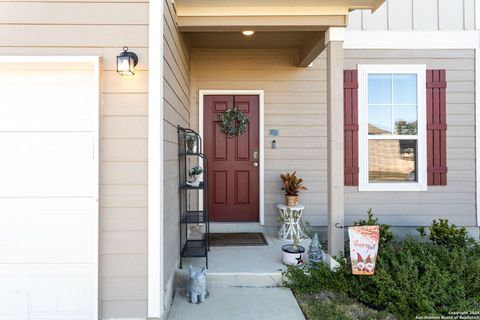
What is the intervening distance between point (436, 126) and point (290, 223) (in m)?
2.33

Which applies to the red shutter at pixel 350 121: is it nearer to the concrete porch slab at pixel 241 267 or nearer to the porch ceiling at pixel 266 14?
the porch ceiling at pixel 266 14

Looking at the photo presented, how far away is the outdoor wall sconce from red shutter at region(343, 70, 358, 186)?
2.80 metres

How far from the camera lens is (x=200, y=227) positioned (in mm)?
3748

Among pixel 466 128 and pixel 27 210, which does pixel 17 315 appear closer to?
pixel 27 210

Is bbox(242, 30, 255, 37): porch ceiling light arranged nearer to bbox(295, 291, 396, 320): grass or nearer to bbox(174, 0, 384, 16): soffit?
bbox(174, 0, 384, 16): soffit

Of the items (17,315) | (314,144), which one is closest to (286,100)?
(314,144)

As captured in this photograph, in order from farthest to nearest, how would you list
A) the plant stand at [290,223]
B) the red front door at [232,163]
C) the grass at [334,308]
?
the red front door at [232,163] < the plant stand at [290,223] < the grass at [334,308]

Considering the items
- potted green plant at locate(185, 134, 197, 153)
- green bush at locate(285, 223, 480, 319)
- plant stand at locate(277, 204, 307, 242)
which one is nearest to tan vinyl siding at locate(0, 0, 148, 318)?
potted green plant at locate(185, 134, 197, 153)

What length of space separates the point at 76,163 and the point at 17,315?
1178 mm

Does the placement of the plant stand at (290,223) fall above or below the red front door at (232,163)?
below

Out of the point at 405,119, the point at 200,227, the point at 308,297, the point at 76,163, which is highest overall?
the point at 405,119

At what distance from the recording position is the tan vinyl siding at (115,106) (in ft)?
6.95

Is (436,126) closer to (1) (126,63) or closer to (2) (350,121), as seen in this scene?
(2) (350,121)

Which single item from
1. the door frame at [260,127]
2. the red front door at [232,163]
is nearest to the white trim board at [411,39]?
the door frame at [260,127]
